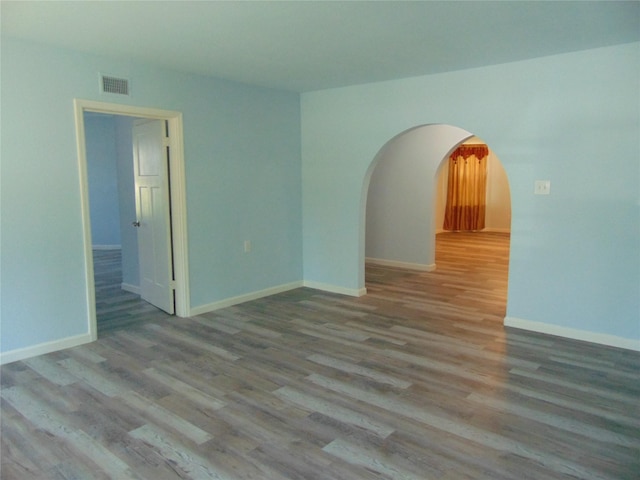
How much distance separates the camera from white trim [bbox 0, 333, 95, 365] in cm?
342

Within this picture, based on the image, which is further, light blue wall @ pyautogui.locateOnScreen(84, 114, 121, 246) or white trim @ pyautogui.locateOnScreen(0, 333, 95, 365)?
light blue wall @ pyautogui.locateOnScreen(84, 114, 121, 246)

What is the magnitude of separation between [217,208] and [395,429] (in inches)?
120

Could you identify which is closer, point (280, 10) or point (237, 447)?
point (237, 447)

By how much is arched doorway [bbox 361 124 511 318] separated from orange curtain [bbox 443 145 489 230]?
15.3 feet

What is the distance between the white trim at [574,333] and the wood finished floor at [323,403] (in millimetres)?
107

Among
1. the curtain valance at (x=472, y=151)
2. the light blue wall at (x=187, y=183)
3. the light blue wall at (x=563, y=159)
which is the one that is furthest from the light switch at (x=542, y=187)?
the curtain valance at (x=472, y=151)

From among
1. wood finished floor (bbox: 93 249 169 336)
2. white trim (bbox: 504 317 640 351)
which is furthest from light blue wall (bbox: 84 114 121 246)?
white trim (bbox: 504 317 640 351)

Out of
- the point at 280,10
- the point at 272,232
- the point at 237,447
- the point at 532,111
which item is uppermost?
the point at 280,10

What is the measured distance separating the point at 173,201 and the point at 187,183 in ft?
0.75

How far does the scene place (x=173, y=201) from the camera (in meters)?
4.47

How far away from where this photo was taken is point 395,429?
98.6 inches

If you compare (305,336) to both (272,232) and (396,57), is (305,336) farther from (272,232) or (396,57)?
(396,57)

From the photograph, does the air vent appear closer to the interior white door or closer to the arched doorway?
the interior white door

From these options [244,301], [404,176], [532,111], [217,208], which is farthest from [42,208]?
[404,176]
